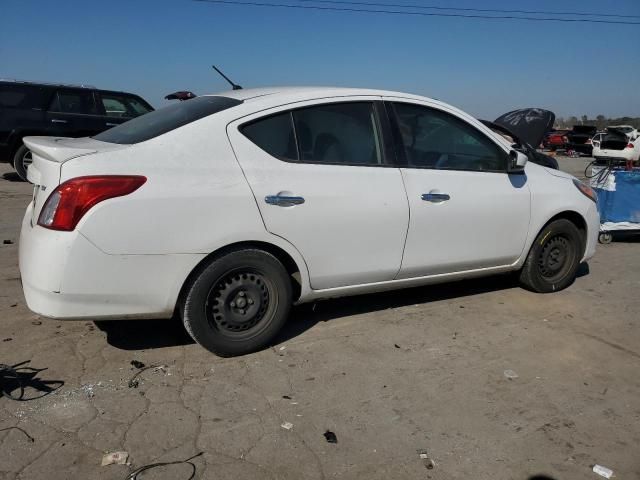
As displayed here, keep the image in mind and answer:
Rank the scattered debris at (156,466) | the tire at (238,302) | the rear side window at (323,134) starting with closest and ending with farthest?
the scattered debris at (156,466), the tire at (238,302), the rear side window at (323,134)

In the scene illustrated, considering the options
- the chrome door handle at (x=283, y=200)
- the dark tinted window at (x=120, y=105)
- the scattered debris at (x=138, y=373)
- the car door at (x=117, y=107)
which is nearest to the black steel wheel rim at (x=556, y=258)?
the chrome door handle at (x=283, y=200)

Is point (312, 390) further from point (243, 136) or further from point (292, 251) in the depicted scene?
point (243, 136)

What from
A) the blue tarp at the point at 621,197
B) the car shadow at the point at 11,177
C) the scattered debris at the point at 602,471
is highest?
the blue tarp at the point at 621,197

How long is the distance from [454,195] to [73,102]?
9.36 metres

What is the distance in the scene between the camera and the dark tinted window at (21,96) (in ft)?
34.4

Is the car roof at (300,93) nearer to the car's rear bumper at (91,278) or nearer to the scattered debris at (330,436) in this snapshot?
the car's rear bumper at (91,278)

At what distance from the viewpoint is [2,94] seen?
10453 mm

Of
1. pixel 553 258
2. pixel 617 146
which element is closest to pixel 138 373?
pixel 553 258

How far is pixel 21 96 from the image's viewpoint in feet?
34.8

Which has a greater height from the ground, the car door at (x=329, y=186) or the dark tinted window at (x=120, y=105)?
the dark tinted window at (x=120, y=105)

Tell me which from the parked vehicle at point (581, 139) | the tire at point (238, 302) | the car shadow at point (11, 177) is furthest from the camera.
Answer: the parked vehicle at point (581, 139)

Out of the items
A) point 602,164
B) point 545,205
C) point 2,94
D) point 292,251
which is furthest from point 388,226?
point 2,94

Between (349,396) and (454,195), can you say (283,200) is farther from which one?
(454,195)

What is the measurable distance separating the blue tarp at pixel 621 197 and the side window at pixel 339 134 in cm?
453
